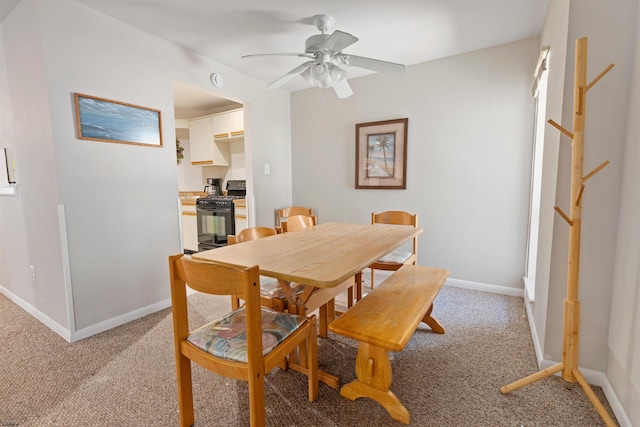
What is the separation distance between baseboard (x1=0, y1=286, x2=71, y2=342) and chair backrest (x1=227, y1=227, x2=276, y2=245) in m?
1.33

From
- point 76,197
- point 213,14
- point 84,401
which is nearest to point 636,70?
point 213,14

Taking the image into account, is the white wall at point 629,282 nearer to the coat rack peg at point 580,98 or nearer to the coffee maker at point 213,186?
the coat rack peg at point 580,98

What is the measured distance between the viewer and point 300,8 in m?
2.05

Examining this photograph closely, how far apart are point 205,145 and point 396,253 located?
11.2 feet

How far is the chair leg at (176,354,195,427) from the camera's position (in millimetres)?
1218

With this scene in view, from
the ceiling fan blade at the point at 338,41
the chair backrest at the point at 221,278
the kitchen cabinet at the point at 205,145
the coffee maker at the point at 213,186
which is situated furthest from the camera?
the coffee maker at the point at 213,186

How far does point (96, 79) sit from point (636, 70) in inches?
124

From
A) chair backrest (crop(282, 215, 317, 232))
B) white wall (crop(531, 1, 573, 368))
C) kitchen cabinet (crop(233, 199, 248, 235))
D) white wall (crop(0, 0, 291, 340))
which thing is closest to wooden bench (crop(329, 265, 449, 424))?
white wall (crop(531, 1, 573, 368))

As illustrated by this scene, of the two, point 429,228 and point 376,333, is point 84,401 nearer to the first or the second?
point 376,333

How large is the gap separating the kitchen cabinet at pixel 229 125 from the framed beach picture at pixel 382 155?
1725 mm

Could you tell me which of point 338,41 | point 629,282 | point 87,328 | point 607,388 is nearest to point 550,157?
→ point 629,282

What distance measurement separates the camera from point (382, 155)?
3.31 metres

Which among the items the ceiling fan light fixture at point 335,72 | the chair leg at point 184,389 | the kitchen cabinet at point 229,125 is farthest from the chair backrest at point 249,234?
the kitchen cabinet at point 229,125

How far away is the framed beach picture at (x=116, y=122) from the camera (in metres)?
1.99
